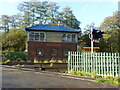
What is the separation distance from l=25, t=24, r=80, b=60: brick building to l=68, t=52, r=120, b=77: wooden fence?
59.8 ft

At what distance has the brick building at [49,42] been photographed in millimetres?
29484

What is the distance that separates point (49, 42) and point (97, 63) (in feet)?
67.5

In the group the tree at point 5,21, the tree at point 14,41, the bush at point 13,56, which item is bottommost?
the bush at point 13,56

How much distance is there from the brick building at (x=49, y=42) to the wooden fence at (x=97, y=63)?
1823 centimetres

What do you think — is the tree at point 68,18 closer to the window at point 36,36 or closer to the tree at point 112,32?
the tree at point 112,32

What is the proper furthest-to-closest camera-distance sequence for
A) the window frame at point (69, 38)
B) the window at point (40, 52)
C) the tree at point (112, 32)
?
the tree at point (112, 32) → the window frame at point (69, 38) → the window at point (40, 52)

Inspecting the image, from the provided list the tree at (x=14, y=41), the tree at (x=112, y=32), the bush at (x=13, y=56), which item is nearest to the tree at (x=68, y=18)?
the tree at (x=112, y=32)

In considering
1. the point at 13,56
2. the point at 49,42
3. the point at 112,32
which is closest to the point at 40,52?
the point at 49,42

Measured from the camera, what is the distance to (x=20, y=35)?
42.0 m

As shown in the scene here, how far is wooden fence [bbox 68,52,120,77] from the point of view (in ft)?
31.9

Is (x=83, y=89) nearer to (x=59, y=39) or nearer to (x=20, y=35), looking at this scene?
(x=59, y=39)

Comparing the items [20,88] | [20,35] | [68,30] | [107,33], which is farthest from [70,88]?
[107,33]

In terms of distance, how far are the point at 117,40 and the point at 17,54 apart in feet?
88.5

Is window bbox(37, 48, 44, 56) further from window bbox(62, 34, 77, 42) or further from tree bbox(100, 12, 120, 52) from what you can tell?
tree bbox(100, 12, 120, 52)
